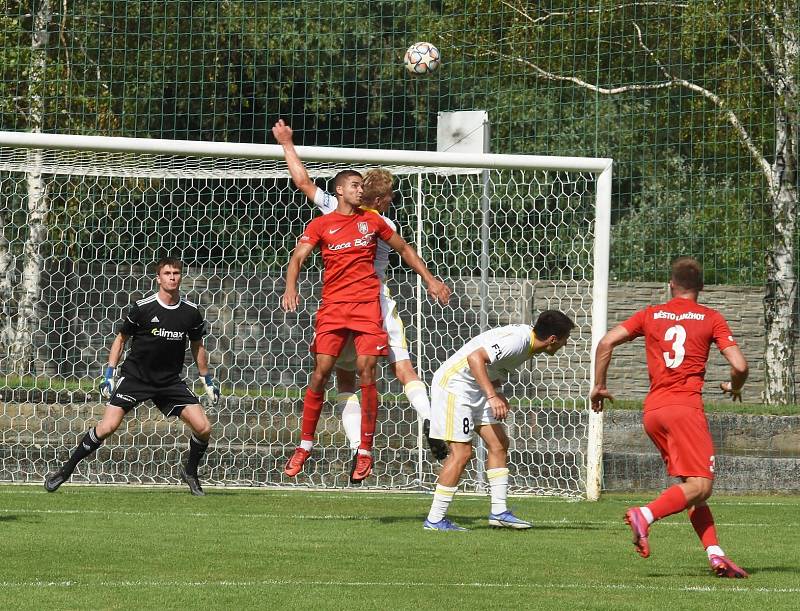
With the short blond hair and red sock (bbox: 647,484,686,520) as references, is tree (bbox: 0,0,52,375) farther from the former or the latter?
red sock (bbox: 647,484,686,520)

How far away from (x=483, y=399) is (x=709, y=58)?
31.7 ft

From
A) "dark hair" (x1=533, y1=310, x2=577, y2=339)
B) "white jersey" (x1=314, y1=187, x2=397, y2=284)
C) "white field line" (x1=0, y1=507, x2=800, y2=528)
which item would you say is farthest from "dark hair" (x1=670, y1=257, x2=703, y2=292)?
"white jersey" (x1=314, y1=187, x2=397, y2=284)

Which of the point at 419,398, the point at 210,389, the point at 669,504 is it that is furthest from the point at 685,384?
the point at 210,389

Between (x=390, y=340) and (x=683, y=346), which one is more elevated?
(x=683, y=346)

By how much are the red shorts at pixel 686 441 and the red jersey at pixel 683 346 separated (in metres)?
0.08

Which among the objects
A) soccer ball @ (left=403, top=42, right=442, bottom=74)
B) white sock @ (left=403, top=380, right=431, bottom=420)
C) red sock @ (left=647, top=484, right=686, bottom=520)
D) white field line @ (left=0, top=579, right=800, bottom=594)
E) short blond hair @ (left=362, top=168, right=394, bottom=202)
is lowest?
white field line @ (left=0, top=579, right=800, bottom=594)

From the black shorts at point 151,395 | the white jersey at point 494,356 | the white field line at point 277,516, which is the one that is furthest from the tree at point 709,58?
the white jersey at point 494,356

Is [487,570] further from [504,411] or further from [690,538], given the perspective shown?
[690,538]

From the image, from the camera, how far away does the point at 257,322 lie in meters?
17.7

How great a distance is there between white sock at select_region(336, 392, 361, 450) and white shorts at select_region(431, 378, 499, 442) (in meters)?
0.88

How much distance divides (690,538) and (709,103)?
9.84 meters

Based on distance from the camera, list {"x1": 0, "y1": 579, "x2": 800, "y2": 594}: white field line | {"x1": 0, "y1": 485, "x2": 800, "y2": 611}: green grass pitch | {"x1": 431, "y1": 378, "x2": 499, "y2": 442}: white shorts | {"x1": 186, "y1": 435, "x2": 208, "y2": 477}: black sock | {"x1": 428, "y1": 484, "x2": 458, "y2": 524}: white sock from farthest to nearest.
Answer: {"x1": 186, "y1": 435, "x2": 208, "y2": 477}: black sock < {"x1": 431, "y1": 378, "x2": 499, "y2": 442}: white shorts < {"x1": 428, "y1": 484, "x2": 458, "y2": 524}: white sock < {"x1": 0, "y1": 579, "x2": 800, "y2": 594}: white field line < {"x1": 0, "y1": 485, "x2": 800, "y2": 611}: green grass pitch

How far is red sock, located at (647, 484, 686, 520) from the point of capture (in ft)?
24.2

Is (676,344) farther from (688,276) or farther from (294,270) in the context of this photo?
(294,270)
